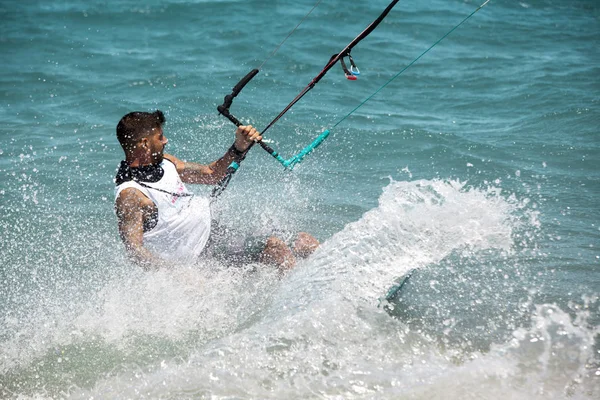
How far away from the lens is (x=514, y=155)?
7961 mm

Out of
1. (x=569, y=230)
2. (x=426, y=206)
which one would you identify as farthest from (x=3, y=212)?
(x=569, y=230)

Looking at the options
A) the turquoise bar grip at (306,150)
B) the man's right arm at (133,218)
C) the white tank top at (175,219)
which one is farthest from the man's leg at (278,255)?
the man's right arm at (133,218)

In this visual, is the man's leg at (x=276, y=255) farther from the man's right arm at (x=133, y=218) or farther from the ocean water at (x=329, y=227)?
the man's right arm at (x=133, y=218)

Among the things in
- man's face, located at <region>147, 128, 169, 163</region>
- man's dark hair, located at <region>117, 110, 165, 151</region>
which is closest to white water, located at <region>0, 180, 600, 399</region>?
man's face, located at <region>147, 128, 169, 163</region>

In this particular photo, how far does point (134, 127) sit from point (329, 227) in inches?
100

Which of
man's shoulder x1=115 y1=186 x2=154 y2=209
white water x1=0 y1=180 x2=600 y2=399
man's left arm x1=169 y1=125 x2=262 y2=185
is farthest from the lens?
man's left arm x1=169 y1=125 x2=262 y2=185

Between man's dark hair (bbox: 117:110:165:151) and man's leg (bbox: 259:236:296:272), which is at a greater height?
man's dark hair (bbox: 117:110:165:151)

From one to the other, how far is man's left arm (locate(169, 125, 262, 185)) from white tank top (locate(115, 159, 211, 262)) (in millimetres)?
320

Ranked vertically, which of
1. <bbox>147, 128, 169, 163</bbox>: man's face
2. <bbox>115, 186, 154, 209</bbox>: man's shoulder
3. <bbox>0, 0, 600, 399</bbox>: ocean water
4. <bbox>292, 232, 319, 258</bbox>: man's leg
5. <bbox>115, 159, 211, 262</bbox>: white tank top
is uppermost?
<bbox>147, 128, 169, 163</bbox>: man's face

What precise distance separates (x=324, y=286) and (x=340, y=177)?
10.2 feet

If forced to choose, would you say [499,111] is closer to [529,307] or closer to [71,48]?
[529,307]

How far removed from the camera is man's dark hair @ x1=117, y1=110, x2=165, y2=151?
452 cm

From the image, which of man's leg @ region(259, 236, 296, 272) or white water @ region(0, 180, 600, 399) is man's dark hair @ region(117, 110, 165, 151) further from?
man's leg @ region(259, 236, 296, 272)

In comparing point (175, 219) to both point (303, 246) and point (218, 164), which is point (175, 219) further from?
point (303, 246)
